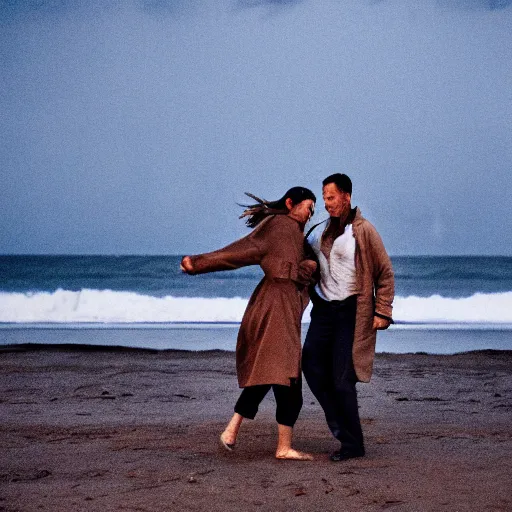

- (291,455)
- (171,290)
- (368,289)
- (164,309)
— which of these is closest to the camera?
(291,455)

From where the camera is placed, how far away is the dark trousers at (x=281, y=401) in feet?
18.6

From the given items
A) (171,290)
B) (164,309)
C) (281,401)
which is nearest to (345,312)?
(281,401)

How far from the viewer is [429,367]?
10.4 m

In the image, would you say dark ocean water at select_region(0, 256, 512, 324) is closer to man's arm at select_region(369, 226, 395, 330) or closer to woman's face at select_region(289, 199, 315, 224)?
woman's face at select_region(289, 199, 315, 224)

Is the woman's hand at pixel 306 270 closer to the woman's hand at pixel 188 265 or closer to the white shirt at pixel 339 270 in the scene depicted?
the white shirt at pixel 339 270

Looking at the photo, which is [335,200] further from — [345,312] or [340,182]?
[345,312]

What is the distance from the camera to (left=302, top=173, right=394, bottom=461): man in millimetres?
5688

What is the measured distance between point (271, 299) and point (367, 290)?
2.01ft

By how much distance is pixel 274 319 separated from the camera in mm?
5652

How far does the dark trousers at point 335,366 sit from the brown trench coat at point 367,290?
0.05 metres

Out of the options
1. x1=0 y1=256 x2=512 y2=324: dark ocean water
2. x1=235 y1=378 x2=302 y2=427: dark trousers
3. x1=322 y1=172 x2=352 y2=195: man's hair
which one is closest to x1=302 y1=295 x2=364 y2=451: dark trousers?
x1=235 y1=378 x2=302 y2=427: dark trousers

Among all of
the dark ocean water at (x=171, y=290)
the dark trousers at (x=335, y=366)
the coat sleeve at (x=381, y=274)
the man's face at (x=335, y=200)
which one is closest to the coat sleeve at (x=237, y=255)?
the man's face at (x=335, y=200)

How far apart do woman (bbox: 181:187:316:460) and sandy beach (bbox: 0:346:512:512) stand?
31 cm

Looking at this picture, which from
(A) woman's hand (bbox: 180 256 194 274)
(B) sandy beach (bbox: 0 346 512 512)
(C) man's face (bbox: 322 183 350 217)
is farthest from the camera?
(C) man's face (bbox: 322 183 350 217)
